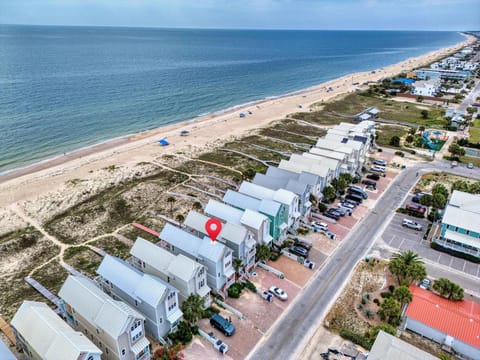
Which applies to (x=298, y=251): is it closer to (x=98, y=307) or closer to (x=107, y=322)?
(x=107, y=322)

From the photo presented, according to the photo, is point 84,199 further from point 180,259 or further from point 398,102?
point 398,102

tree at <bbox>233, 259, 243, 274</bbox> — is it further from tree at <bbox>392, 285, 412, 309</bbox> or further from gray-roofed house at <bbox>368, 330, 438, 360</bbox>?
tree at <bbox>392, 285, 412, 309</bbox>

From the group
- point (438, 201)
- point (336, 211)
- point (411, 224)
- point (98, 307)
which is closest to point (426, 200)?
point (438, 201)

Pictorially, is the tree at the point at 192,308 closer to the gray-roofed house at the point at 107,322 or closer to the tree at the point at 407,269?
the gray-roofed house at the point at 107,322

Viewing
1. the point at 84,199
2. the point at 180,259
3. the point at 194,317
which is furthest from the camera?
the point at 84,199

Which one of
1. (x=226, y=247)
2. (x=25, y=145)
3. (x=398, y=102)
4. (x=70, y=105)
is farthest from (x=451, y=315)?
(x=70, y=105)

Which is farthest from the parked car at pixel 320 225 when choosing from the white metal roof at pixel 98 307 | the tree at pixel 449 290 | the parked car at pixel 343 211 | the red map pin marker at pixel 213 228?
the white metal roof at pixel 98 307

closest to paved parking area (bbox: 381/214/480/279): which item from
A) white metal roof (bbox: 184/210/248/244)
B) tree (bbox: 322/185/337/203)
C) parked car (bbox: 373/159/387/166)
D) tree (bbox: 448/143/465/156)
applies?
tree (bbox: 322/185/337/203)
